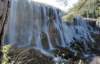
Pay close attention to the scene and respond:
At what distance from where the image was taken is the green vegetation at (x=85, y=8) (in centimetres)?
333

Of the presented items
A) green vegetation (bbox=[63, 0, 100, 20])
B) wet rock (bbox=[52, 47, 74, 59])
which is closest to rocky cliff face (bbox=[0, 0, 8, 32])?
green vegetation (bbox=[63, 0, 100, 20])

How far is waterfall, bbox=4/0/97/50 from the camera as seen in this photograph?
14.4 m

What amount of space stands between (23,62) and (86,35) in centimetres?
938

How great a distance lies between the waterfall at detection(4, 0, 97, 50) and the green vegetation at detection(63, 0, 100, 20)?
10.4 metres

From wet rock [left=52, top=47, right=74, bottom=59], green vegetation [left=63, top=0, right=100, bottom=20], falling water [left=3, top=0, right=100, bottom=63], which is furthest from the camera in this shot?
falling water [left=3, top=0, right=100, bottom=63]

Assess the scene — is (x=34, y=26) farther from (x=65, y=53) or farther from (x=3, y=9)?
(x=3, y=9)

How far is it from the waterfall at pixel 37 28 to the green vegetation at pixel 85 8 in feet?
34.2

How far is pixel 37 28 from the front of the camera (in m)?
15.5

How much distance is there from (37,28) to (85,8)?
40.0 ft

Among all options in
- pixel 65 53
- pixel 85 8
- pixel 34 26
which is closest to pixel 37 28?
Answer: pixel 34 26

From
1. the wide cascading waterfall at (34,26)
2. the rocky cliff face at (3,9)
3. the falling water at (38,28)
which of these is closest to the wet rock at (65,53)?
the falling water at (38,28)

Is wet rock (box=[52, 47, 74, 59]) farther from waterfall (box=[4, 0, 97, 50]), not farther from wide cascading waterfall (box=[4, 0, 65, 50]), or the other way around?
wide cascading waterfall (box=[4, 0, 65, 50])

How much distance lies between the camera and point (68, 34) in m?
16.6

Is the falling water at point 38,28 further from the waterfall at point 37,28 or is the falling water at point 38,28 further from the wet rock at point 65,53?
the wet rock at point 65,53
